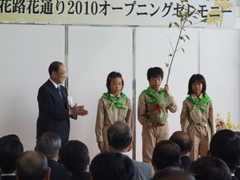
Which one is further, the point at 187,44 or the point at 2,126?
the point at 187,44

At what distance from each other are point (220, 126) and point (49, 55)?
2.60 metres

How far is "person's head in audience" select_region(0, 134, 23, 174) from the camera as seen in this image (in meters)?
2.39

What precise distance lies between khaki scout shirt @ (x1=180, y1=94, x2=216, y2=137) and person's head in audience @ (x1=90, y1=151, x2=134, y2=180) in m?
3.09

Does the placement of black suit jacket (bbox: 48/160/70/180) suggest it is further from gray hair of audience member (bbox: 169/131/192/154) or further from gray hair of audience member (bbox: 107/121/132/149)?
gray hair of audience member (bbox: 169/131/192/154)

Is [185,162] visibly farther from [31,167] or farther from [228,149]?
[31,167]

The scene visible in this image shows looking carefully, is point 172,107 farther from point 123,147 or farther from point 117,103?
point 123,147

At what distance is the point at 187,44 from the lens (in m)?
5.67

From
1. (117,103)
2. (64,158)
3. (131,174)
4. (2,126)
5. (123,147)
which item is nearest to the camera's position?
(131,174)

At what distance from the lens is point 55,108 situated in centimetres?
434

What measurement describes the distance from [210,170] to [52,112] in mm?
2757

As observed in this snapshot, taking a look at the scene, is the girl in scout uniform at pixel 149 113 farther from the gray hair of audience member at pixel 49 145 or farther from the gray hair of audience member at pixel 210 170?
the gray hair of audience member at pixel 210 170

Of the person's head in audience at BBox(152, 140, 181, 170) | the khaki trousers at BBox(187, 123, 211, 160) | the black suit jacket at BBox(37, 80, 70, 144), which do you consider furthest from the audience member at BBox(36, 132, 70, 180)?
the khaki trousers at BBox(187, 123, 211, 160)

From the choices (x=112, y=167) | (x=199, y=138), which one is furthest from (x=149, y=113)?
(x=112, y=167)

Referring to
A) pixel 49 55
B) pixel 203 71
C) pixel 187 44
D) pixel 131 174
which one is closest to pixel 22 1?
pixel 49 55
